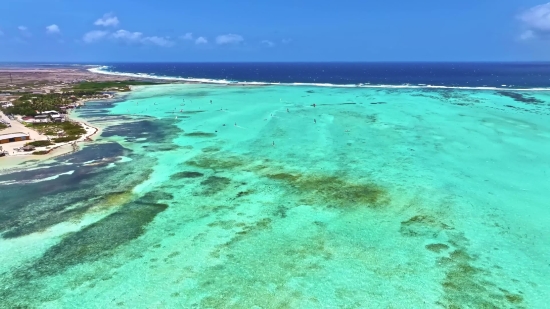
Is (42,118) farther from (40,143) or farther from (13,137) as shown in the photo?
(40,143)

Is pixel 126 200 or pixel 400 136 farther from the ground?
pixel 400 136

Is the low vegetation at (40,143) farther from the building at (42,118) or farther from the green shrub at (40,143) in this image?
the building at (42,118)

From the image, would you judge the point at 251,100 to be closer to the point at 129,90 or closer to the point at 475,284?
the point at 129,90

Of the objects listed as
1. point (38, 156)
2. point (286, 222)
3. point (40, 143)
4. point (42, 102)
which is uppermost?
point (42, 102)

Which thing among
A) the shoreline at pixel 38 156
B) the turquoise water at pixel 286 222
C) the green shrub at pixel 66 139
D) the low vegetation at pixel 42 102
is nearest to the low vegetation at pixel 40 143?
the green shrub at pixel 66 139

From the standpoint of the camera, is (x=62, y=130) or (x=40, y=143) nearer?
(x=40, y=143)

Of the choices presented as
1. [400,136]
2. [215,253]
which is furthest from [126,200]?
[400,136]

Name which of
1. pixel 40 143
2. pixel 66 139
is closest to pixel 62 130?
pixel 66 139

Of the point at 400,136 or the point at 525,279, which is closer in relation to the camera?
the point at 525,279
